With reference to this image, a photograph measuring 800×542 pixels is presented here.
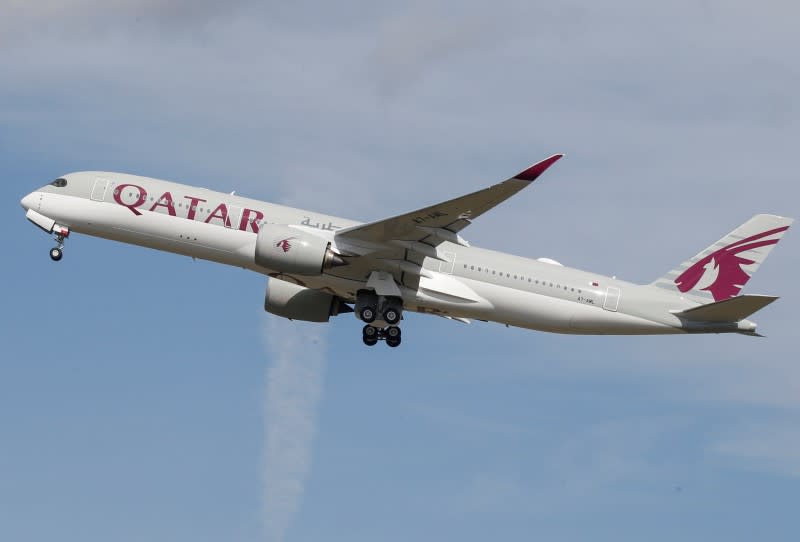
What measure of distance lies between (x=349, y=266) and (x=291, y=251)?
2.52m

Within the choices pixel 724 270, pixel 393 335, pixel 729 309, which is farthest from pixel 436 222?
pixel 724 270

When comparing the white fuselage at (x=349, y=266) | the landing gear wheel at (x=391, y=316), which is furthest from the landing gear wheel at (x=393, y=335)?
the landing gear wheel at (x=391, y=316)

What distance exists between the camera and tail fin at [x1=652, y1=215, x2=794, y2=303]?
5234 cm

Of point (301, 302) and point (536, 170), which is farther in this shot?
point (301, 302)

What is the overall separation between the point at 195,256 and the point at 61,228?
5.35 meters

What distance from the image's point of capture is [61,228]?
165ft

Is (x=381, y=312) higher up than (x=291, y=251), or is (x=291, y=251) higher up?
(x=291, y=251)

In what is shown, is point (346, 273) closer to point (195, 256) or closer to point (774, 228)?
point (195, 256)

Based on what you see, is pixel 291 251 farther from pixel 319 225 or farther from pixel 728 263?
pixel 728 263

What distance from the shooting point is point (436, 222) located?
4666cm

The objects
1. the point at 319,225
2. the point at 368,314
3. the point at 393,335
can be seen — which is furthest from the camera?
the point at 393,335

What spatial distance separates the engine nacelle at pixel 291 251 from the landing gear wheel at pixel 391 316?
3.01 meters

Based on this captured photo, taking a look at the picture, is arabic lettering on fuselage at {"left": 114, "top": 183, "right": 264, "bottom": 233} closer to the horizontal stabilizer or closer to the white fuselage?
the white fuselage

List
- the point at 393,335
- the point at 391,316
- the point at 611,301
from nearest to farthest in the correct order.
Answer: the point at 391,316 → the point at 611,301 → the point at 393,335
